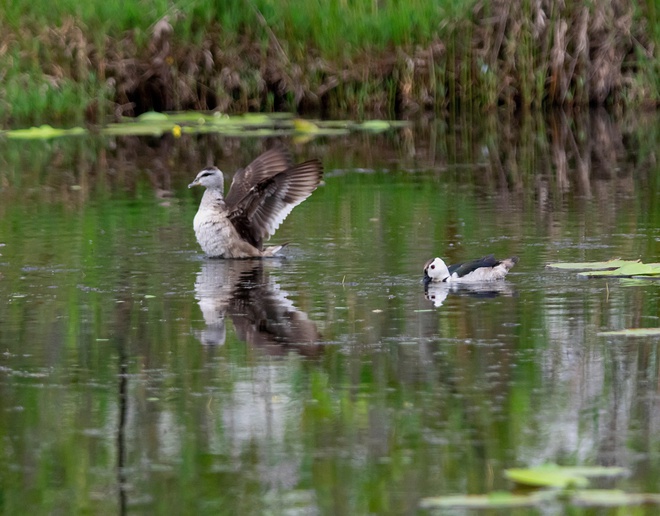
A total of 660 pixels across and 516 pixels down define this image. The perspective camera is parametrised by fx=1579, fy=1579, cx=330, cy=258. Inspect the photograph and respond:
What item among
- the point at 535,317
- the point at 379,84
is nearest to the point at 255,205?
the point at 535,317

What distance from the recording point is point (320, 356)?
678cm

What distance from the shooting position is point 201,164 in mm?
16203

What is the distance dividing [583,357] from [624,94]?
13.9m

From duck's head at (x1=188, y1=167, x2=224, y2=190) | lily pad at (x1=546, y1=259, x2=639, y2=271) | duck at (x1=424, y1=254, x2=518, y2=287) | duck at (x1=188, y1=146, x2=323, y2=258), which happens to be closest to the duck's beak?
duck at (x1=424, y1=254, x2=518, y2=287)

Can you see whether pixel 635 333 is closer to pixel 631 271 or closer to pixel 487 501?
pixel 631 271

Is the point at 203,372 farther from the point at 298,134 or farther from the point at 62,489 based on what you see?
the point at 298,134

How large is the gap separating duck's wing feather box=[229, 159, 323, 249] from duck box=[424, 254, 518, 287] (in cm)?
184

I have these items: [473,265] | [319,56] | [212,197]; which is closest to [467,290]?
[473,265]

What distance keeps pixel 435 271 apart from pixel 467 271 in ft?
0.62

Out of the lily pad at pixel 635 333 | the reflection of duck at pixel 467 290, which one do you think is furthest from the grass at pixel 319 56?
the lily pad at pixel 635 333

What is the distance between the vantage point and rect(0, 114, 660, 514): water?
508 centimetres

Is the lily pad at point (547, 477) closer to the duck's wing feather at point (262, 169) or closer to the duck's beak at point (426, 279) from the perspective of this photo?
the duck's beak at point (426, 279)

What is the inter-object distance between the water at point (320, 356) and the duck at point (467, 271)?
0.47 ft

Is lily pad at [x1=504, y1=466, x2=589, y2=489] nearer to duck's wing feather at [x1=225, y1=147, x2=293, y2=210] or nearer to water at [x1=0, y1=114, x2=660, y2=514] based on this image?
water at [x1=0, y1=114, x2=660, y2=514]
